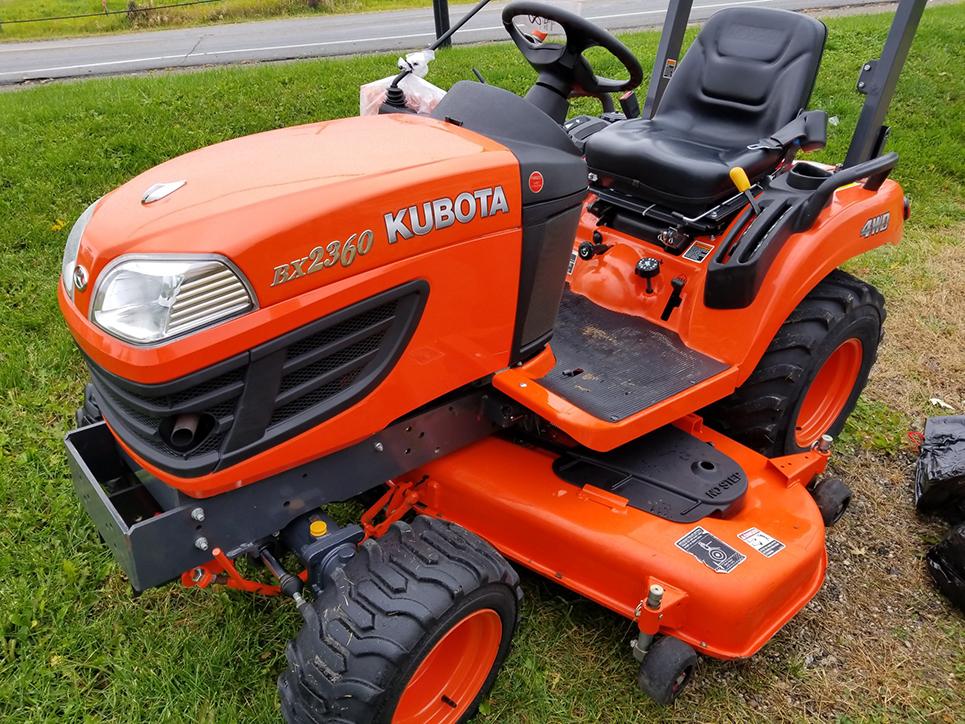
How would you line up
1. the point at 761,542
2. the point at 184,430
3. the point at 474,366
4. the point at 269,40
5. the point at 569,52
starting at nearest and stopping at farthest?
the point at 184,430 → the point at 474,366 → the point at 761,542 → the point at 569,52 → the point at 269,40

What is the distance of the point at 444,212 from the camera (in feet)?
6.19

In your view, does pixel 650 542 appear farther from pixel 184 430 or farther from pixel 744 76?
pixel 744 76

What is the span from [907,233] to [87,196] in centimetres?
500

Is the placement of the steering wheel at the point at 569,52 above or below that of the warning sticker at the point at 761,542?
above

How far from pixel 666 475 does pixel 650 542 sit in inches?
11.8

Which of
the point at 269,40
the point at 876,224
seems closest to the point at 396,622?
the point at 876,224

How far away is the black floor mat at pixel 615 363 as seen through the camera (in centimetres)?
239

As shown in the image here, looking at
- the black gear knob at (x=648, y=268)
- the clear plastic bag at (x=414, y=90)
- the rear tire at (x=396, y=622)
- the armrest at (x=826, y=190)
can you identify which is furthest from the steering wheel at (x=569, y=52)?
the rear tire at (x=396, y=622)

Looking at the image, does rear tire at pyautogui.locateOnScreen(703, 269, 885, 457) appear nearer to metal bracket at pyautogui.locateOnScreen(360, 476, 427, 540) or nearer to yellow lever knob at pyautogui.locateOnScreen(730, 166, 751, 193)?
yellow lever knob at pyautogui.locateOnScreen(730, 166, 751, 193)

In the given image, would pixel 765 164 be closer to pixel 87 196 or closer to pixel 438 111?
pixel 438 111

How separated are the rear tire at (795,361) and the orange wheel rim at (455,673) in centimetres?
125

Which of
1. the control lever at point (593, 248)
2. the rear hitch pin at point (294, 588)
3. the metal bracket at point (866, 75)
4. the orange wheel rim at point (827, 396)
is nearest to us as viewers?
the rear hitch pin at point (294, 588)

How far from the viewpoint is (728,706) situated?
7.37 feet

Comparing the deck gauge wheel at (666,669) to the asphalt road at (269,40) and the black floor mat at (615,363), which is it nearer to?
the black floor mat at (615,363)
